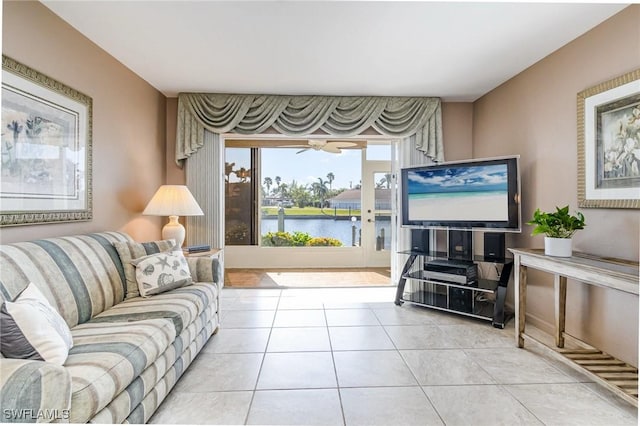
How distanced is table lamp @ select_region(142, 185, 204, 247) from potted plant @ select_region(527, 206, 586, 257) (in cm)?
302

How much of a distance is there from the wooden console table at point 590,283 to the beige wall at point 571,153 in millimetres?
153

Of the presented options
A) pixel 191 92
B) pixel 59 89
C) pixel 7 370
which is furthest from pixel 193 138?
pixel 7 370

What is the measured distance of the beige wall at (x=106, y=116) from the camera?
2105mm

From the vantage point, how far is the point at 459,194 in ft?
11.3

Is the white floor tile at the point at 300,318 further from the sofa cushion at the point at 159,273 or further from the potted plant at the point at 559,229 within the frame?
the potted plant at the point at 559,229

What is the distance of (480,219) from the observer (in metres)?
3.31

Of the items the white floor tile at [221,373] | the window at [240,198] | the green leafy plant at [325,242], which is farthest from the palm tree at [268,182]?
the white floor tile at [221,373]

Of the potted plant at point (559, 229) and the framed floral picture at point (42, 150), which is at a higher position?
the framed floral picture at point (42, 150)

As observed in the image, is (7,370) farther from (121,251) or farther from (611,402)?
(611,402)

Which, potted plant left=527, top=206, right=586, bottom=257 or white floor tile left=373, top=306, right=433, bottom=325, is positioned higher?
potted plant left=527, top=206, right=586, bottom=257

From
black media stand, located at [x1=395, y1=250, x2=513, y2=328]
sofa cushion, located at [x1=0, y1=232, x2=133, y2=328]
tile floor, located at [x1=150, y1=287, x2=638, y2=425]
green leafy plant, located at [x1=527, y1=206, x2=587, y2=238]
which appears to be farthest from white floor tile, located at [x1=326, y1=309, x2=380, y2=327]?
sofa cushion, located at [x1=0, y1=232, x2=133, y2=328]

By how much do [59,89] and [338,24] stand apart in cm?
201

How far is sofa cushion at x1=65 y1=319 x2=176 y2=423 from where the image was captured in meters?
1.30

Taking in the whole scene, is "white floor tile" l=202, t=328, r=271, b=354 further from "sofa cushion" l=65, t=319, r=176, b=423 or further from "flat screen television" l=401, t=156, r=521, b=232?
"flat screen television" l=401, t=156, r=521, b=232
